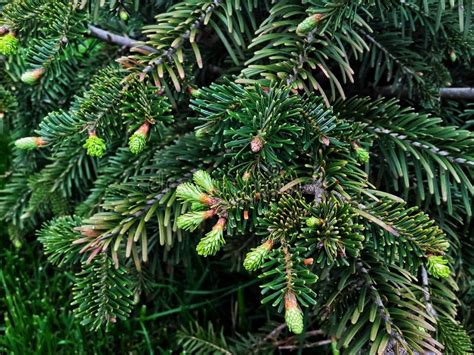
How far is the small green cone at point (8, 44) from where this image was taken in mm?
792

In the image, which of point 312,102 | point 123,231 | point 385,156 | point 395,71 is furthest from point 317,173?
point 395,71

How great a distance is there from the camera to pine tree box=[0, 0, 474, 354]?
0.71m

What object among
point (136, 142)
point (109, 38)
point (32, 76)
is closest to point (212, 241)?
point (136, 142)

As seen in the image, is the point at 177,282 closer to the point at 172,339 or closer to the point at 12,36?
the point at 172,339

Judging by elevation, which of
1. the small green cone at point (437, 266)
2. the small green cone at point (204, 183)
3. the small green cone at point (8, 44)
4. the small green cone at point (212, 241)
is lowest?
the small green cone at point (437, 266)

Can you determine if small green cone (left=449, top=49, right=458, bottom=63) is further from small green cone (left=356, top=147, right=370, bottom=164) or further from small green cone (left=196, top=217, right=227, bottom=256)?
small green cone (left=196, top=217, right=227, bottom=256)

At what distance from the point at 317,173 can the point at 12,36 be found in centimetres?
50

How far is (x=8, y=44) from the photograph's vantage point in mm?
797

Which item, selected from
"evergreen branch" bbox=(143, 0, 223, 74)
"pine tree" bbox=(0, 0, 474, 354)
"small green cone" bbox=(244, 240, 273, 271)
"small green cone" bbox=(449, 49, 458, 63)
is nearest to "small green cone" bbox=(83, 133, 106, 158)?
"pine tree" bbox=(0, 0, 474, 354)

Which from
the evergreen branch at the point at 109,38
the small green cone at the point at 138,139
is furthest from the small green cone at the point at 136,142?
the evergreen branch at the point at 109,38

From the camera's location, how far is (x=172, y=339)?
1352 mm

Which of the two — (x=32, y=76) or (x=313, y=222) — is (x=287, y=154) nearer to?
(x=313, y=222)

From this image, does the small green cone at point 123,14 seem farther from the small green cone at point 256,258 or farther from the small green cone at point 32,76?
the small green cone at point 256,258

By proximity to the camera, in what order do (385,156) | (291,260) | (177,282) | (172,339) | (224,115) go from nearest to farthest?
(291,260) → (224,115) → (385,156) → (172,339) → (177,282)
